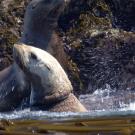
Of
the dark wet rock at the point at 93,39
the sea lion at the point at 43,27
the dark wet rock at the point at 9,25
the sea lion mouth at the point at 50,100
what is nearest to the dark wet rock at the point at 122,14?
the dark wet rock at the point at 93,39

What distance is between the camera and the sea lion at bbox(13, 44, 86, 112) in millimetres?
8719

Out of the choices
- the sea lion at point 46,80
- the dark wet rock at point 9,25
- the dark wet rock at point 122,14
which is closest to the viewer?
the sea lion at point 46,80

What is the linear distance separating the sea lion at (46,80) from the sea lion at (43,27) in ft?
8.45

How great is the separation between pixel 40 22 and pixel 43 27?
4.1 inches

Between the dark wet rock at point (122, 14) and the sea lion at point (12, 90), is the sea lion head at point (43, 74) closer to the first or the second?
the sea lion at point (12, 90)

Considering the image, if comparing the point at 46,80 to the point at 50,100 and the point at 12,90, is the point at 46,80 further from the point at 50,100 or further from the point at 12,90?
the point at 12,90

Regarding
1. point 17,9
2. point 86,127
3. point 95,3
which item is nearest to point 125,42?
point 95,3

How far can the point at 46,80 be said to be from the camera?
347 inches

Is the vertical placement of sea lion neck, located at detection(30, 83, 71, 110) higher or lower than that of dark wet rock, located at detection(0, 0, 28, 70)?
lower

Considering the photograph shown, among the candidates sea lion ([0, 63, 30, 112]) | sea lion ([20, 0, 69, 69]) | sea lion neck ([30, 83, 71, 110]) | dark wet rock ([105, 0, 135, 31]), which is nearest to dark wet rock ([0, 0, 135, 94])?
dark wet rock ([105, 0, 135, 31])

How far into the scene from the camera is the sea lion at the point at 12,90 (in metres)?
10.5

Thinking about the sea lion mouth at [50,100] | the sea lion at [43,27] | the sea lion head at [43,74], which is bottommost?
the sea lion mouth at [50,100]

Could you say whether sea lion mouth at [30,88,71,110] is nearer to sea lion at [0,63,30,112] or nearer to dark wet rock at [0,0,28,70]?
sea lion at [0,63,30,112]

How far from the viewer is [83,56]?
14391mm
